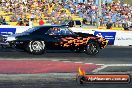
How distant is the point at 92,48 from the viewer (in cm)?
1825

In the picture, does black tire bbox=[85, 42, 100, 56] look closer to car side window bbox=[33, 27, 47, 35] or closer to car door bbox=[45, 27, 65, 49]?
car door bbox=[45, 27, 65, 49]

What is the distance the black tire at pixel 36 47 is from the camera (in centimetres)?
1733

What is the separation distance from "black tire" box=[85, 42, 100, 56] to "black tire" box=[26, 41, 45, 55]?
218cm

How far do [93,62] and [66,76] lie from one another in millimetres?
3928

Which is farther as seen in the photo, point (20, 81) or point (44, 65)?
point (44, 65)

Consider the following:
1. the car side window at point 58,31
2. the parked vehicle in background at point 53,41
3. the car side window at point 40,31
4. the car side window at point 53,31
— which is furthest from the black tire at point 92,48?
the car side window at point 40,31

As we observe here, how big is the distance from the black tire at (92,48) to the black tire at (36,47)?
85.7 inches

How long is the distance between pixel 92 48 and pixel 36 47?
2.70m

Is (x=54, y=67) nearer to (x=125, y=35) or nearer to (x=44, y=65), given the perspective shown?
(x=44, y=65)

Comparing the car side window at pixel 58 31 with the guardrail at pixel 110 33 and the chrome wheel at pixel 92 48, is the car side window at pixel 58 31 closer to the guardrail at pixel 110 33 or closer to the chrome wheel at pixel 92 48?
the chrome wheel at pixel 92 48

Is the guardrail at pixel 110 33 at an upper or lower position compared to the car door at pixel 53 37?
lower

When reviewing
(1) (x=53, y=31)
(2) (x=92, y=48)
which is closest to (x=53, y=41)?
(1) (x=53, y=31)

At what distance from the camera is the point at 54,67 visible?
44.7 feet

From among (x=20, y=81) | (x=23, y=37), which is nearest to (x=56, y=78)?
(x=20, y=81)
